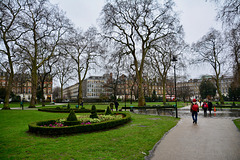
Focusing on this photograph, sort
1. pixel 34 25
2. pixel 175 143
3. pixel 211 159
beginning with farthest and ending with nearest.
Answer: pixel 34 25 < pixel 175 143 < pixel 211 159

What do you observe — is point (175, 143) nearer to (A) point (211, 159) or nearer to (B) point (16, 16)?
(A) point (211, 159)

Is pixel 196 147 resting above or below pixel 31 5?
below

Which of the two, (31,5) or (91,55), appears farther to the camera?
(91,55)

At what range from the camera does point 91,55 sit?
3591 cm

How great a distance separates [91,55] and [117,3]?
14279mm

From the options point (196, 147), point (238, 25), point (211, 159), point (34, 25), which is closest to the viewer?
point (211, 159)

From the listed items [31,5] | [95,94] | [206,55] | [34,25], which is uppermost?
[31,5]

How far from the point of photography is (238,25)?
35.6 feet

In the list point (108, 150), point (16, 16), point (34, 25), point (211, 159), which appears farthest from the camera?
point (34, 25)

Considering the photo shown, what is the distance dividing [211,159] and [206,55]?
3430 centimetres

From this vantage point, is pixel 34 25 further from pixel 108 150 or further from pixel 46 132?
pixel 108 150

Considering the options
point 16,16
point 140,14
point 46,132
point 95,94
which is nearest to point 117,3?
point 140,14

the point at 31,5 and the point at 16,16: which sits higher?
the point at 31,5

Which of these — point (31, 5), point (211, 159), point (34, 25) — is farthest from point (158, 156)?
point (34, 25)
